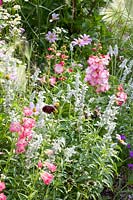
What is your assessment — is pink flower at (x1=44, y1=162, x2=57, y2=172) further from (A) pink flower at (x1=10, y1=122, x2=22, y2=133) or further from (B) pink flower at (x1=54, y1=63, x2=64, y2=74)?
(B) pink flower at (x1=54, y1=63, x2=64, y2=74)

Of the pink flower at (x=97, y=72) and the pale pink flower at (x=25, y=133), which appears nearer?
the pale pink flower at (x=25, y=133)

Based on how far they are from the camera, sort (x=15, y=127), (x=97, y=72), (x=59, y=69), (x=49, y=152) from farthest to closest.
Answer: (x=59, y=69) → (x=97, y=72) → (x=49, y=152) → (x=15, y=127)

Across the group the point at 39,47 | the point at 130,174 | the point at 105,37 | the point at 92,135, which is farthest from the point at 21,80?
the point at 105,37

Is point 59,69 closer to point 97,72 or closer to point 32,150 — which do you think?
point 97,72

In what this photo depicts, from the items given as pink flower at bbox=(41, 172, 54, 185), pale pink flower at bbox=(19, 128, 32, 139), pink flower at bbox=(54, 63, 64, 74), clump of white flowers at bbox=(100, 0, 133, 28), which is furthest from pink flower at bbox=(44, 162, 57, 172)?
clump of white flowers at bbox=(100, 0, 133, 28)

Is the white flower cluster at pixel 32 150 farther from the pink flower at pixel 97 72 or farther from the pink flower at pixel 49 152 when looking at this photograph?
the pink flower at pixel 97 72

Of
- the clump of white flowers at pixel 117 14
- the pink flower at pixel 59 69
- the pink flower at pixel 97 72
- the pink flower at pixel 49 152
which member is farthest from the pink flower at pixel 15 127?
the clump of white flowers at pixel 117 14

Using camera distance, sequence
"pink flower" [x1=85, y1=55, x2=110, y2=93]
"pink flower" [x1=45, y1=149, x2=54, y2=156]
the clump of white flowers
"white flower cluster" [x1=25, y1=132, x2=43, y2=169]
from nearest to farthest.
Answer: "white flower cluster" [x1=25, y1=132, x2=43, y2=169]
"pink flower" [x1=45, y1=149, x2=54, y2=156]
"pink flower" [x1=85, y1=55, x2=110, y2=93]
the clump of white flowers

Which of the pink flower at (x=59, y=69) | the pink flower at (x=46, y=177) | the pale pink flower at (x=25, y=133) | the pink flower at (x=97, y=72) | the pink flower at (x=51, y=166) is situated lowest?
the pink flower at (x=46, y=177)

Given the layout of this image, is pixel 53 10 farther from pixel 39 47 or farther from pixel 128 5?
pixel 128 5

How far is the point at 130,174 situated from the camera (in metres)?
3.68

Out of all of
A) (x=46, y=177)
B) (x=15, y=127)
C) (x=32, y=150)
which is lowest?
(x=46, y=177)

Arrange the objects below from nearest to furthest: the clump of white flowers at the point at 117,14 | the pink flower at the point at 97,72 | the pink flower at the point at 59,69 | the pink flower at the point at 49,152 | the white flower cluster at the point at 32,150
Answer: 1. the white flower cluster at the point at 32,150
2. the pink flower at the point at 49,152
3. the pink flower at the point at 97,72
4. the pink flower at the point at 59,69
5. the clump of white flowers at the point at 117,14

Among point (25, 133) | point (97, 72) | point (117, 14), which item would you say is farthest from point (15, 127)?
point (117, 14)
